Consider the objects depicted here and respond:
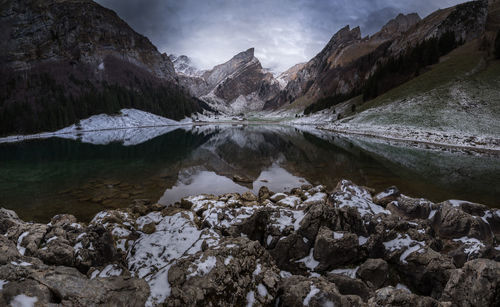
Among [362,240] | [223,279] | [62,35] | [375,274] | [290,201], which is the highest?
[62,35]

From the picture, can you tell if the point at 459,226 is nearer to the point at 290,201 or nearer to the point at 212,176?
the point at 290,201

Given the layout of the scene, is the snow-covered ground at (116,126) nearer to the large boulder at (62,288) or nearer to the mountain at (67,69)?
the mountain at (67,69)

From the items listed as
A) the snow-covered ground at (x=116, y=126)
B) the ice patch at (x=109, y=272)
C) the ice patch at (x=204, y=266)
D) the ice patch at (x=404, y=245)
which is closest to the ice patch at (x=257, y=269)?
the ice patch at (x=204, y=266)

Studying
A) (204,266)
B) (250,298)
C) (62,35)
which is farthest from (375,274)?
(62,35)

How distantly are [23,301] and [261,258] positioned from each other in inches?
206

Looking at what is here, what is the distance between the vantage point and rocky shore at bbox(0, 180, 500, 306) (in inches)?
179

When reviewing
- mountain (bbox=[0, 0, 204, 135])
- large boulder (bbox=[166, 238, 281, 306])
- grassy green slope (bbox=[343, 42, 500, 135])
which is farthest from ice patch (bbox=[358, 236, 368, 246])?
mountain (bbox=[0, 0, 204, 135])

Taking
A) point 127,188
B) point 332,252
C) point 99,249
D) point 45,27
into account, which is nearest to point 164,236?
point 99,249

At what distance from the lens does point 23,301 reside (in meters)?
3.66

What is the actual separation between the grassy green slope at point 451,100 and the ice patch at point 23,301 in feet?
198

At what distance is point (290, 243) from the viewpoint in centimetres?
859

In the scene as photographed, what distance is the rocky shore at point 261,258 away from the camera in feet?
14.9

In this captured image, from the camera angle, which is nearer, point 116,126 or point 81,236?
point 81,236

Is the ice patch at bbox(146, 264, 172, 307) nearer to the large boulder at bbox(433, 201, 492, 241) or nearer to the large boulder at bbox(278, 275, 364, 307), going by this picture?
the large boulder at bbox(278, 275, 364, 307)
